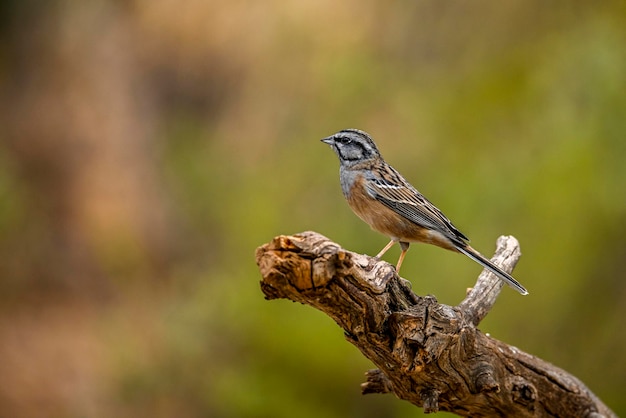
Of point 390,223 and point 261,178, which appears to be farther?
point 261,178

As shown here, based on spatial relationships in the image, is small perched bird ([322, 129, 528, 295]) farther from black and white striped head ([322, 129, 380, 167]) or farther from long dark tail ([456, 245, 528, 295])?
long dark tail ([456, 245, 528, 295])

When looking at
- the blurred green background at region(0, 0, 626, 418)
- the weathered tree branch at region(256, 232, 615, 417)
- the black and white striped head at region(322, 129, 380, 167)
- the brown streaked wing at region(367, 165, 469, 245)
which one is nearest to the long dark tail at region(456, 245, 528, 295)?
the weathered tree branch at region(256, 232, 615, 417)

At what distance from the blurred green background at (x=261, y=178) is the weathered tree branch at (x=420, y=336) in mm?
2775

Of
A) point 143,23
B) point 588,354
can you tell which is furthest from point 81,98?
point 588,354

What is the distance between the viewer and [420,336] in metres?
4.10

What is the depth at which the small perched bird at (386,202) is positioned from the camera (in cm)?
556

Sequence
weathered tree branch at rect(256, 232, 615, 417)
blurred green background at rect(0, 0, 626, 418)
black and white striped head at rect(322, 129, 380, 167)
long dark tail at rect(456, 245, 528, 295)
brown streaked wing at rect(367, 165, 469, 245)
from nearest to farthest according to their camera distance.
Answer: weathered tree branch at rect(256, 232, 615, 417)
long dark tail at rect(456, 245, 528, 295)
brown streaked wing at rect(367, 165, 469, 245)
black and white striped head at rect(322, 129, 380, 167)
blurred green background at rect(0, 0, 626, 418)

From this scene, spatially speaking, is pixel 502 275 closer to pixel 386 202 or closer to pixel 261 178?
pixel 386 202

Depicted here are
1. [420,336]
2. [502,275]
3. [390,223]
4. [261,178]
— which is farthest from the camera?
[261,178]

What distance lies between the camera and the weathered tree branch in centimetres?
354

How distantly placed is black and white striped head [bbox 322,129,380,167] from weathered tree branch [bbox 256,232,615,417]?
1.22 metres

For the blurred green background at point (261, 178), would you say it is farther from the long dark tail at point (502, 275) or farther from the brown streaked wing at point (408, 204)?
the long dark tail at point (502, 275)

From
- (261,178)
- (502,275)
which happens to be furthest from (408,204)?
(261,178)

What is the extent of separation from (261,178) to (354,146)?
361cm
